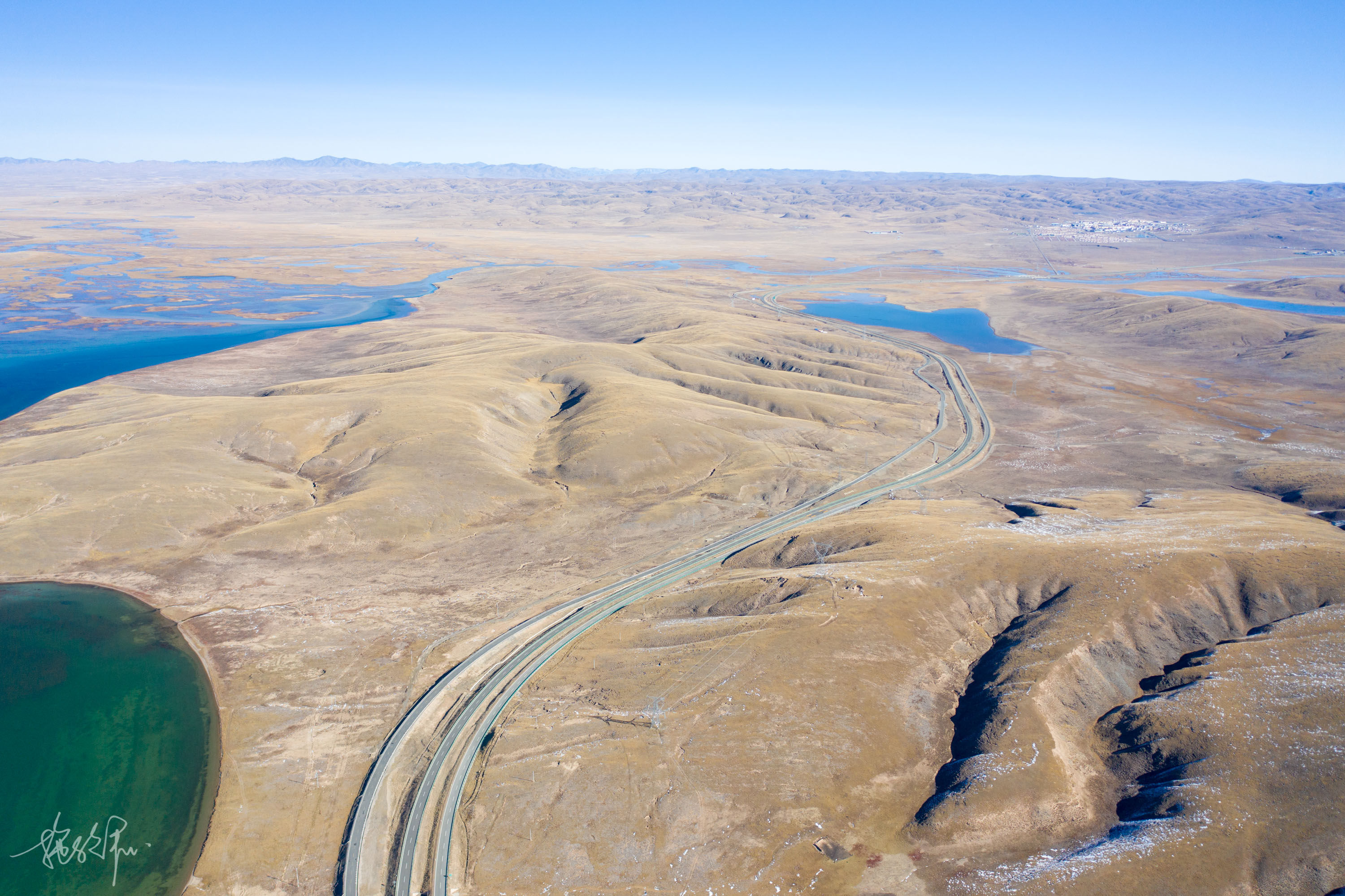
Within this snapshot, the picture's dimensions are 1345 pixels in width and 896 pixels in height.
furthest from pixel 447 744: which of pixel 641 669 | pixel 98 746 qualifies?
pixel 98 746

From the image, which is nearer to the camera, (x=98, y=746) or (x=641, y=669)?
(x=98, y=746)

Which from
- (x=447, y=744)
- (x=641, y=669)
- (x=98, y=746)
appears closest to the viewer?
(x=447, y=744)

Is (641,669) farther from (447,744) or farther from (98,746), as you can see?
(98,746)

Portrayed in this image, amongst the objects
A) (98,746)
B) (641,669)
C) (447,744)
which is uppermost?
(641,669)

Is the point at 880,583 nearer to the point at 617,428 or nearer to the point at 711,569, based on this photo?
the point at 711,569

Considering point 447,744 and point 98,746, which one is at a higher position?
point 447,744

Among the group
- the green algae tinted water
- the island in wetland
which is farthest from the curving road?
the green algae tinted water

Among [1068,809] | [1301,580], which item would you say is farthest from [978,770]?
[1301,580]
